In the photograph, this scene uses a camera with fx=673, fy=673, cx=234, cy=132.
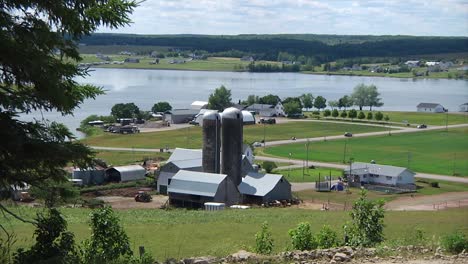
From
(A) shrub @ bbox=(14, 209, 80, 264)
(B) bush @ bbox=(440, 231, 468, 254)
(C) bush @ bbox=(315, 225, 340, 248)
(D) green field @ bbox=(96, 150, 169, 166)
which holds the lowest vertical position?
(D) green field @ bbox=(96, 150, 169, 166)

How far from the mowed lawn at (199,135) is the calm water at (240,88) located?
9.31m

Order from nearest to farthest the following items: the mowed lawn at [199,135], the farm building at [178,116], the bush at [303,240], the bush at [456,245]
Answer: the bush at [456,245] → the bush at [303,240] → the mowed lawn at [199,135] → the farm building at [178,116]

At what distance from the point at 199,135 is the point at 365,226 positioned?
167ft

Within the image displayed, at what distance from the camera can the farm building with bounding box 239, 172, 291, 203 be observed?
3116 cm

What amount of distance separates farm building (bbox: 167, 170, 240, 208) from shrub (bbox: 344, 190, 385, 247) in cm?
1743

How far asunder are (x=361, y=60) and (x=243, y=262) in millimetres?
192896

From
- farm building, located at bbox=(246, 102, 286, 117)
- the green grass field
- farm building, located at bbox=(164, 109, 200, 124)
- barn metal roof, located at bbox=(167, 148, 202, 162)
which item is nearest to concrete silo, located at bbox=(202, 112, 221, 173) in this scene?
barn metal roof, located at bbox=(167, 148, 202, 162)

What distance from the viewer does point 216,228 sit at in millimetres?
18172

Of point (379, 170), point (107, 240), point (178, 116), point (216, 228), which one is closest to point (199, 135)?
point (178, 116)

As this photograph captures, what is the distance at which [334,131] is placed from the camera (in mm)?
67000

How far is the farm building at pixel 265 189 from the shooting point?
31.2 meters

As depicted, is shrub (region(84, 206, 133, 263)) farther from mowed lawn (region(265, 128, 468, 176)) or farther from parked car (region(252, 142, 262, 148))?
parked car (region(252, 142, 262, 148))

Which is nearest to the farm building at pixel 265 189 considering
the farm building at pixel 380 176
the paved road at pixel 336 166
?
the farm building at pixel 380 176

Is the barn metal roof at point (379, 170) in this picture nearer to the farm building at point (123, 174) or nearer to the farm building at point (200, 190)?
the farm building at point (200, 190)
